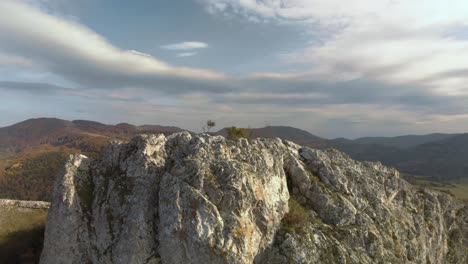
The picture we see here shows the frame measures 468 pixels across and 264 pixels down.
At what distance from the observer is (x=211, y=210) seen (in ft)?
93.2

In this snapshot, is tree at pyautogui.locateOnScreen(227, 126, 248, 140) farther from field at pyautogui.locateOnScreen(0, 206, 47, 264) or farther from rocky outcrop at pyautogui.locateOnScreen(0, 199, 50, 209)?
field at pyautogui.locateOnScreen(0, 206, 47, 264)

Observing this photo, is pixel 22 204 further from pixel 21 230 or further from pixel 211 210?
pixel 211 210

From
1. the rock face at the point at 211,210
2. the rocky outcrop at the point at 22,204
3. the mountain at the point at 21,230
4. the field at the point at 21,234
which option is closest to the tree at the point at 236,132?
the rock face at the point at 211,210

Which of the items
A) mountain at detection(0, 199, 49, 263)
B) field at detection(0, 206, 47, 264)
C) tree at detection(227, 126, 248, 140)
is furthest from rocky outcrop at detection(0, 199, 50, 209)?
tree at detection(227, 126, 248, 140)

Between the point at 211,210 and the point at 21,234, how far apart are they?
2900 cm

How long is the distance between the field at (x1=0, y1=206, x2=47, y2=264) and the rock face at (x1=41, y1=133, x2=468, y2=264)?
9761 millimetres

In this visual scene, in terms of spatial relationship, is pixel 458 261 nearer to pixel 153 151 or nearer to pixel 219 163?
pixel 219 163

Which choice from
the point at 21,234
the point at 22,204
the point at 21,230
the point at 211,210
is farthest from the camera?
the point at 22,204

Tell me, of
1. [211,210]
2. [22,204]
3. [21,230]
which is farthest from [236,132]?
[22,204]

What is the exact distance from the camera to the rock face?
93.2 ft

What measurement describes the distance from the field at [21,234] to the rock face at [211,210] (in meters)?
9.76

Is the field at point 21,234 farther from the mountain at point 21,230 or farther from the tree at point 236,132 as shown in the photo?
the tree at point 236,132

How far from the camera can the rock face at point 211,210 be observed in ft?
93.2

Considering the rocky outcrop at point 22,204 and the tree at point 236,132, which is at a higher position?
the tree at point 236,132
